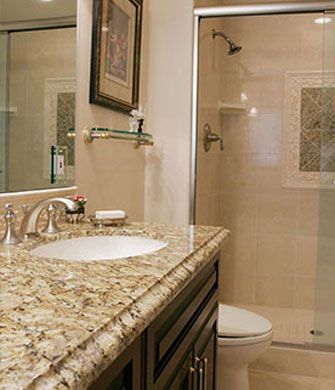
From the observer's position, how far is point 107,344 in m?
0.57

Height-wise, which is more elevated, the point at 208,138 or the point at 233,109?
the point at 233,109

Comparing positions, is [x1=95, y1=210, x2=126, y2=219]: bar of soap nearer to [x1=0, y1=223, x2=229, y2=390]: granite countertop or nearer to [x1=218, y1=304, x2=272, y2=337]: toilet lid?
[x1=0, y1=223, x2=229, y2=390]: granite countertop

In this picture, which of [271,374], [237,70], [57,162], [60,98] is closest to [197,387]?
[57,162]

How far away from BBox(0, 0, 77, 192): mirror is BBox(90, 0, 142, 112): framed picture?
0.18 m

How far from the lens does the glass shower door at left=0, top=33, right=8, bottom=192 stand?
1295 mm

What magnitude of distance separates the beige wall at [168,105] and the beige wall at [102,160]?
0.31 feet

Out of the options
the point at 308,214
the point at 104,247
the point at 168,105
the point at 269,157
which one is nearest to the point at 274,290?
the point at 308,214

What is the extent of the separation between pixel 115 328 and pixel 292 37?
3224 millimetres

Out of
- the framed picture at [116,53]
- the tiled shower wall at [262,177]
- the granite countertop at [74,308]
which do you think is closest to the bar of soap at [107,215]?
the granite countertop at [74,308]

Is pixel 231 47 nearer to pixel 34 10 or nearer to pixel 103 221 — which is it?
pixel 34 10

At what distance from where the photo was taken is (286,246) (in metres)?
3.44

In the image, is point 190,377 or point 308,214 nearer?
point 190,377

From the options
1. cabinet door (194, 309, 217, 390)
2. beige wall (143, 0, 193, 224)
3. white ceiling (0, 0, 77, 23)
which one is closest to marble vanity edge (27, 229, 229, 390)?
cabinet door (194, 309, 217, 390)

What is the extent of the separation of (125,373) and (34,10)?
118cm
